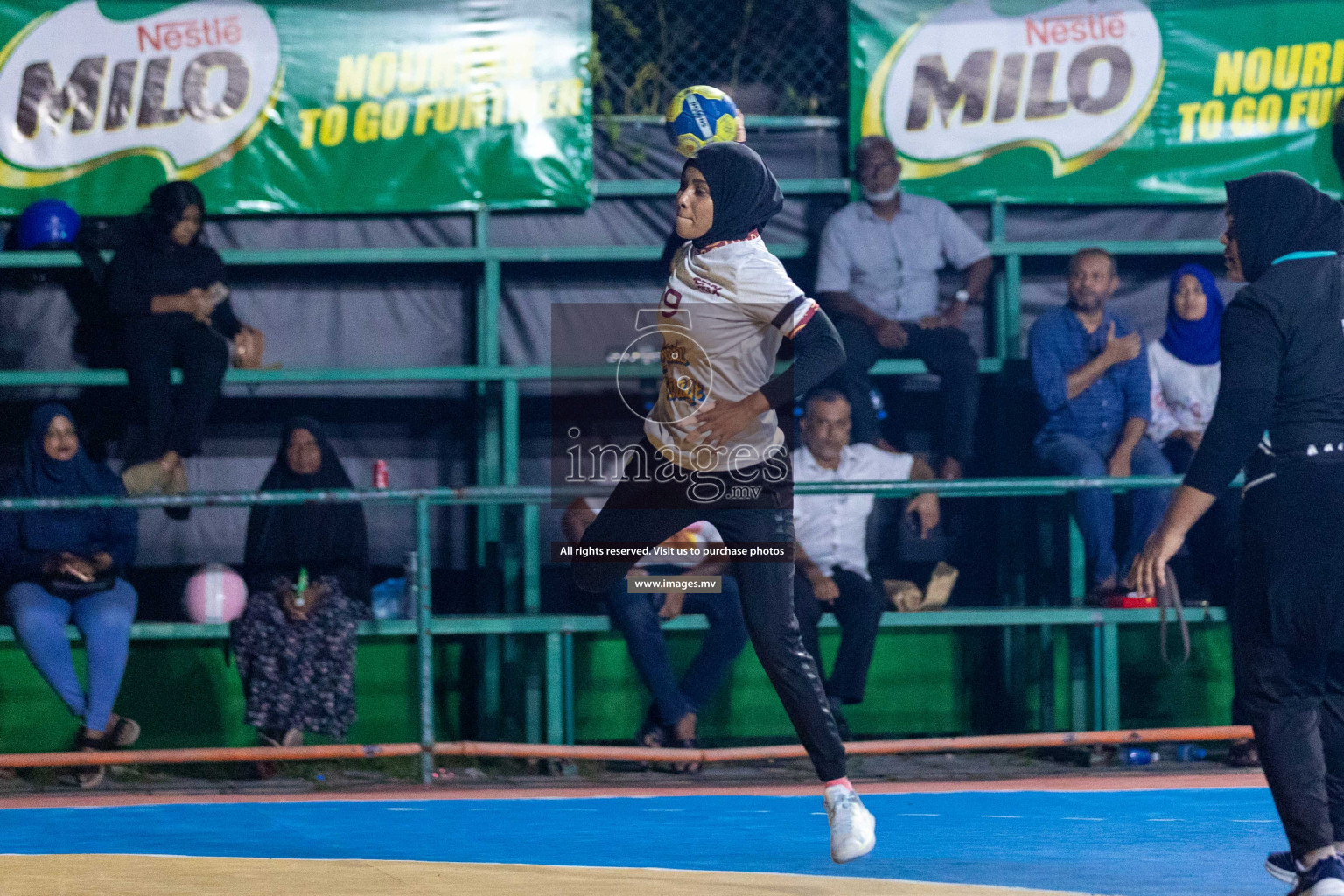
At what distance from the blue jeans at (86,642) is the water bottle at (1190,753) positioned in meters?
4.70

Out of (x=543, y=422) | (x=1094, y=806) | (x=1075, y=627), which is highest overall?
(x=543, y=422)

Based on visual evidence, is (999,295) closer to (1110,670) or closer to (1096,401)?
(1096,401)

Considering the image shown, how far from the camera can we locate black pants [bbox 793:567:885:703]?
658cm

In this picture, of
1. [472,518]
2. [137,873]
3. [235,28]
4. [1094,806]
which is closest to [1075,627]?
[1094,806]

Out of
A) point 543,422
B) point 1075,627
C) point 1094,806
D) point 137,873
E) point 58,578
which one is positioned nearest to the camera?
point 137,873

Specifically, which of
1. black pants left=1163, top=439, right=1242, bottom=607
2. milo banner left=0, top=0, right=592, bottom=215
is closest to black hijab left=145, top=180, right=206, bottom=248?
milo banner left=0, top=0, right=592, bottom=215

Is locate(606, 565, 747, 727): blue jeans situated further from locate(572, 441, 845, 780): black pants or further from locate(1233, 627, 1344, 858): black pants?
locate(1233, 627, 1344, 858): black pants

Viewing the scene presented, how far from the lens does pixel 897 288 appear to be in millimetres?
7969

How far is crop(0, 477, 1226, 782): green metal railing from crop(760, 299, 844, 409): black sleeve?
5.57 ft

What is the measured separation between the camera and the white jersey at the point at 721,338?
14.2 feet

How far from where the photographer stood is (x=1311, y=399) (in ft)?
12.0

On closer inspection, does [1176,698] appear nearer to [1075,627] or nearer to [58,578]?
[1075,627]

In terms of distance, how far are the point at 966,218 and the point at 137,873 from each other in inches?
233

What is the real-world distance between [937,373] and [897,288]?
1.72 ft
